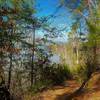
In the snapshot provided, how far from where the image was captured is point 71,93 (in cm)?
995

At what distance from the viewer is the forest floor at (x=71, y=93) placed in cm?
920

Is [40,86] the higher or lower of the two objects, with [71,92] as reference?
higher

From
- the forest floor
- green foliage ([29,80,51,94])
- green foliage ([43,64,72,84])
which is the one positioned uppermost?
green foliage ([43,64,72,84])

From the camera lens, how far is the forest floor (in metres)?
9.20

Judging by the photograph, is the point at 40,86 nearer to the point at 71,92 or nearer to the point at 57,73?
the point at 71,92

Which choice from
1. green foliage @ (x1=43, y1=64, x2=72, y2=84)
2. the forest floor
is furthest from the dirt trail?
green foliage @ (x1=43, y1=64, x2=72, y2=84)

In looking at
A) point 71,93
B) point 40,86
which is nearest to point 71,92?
point 71,93

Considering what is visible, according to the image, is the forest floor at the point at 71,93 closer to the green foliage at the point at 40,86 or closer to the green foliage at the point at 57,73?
the green foliage at the point at 40,86

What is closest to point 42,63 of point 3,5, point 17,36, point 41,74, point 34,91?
point 41,74

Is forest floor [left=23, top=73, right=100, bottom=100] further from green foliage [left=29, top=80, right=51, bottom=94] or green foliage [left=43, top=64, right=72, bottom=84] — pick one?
green foliage [left=43, top=64, right=72, bottom=84]

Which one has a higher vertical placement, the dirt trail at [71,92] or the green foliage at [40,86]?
the green foliage at [40,86]

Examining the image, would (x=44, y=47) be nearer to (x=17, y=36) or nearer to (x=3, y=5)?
(x=17, y=36)

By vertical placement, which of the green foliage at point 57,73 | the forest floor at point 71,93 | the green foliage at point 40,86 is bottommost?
the forest floor at point 71,93

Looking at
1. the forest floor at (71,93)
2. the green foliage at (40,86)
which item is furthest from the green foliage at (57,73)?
the forest floor at (71,93)
